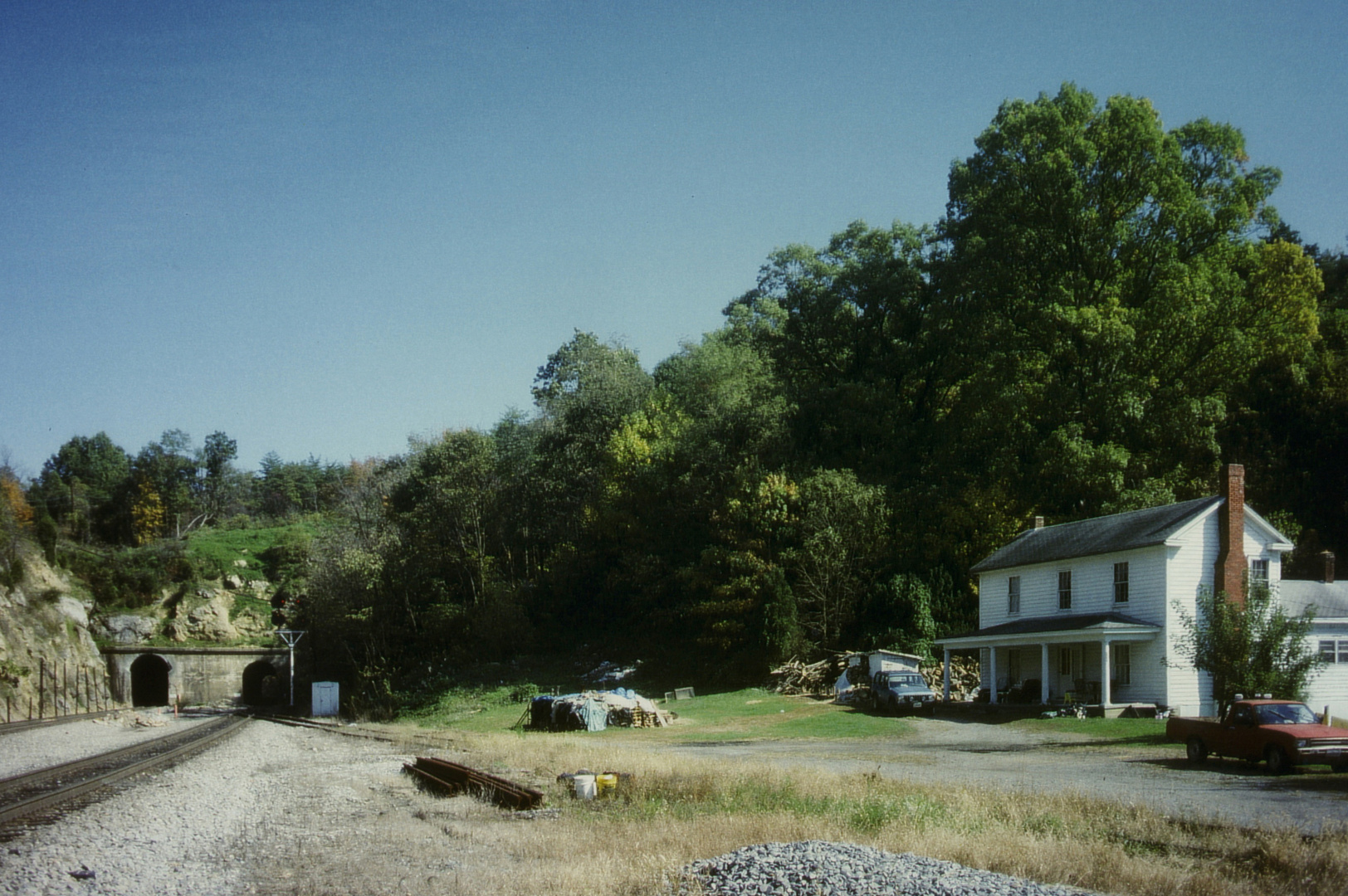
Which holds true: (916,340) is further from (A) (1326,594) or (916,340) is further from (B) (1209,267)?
(A) (1326,594)

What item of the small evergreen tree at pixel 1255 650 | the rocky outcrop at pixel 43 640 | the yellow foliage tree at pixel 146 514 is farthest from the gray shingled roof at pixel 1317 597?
the yellow foliage tree at pixel 146 514

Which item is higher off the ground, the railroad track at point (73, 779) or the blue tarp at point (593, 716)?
the railroad track at point (73, 779)

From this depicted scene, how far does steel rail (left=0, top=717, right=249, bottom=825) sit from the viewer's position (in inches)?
655

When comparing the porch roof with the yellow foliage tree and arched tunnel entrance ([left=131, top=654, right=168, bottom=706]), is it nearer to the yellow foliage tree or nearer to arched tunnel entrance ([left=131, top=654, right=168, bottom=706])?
arched tunnel entrance ([left=131, top=654, right=168, bottom=706])

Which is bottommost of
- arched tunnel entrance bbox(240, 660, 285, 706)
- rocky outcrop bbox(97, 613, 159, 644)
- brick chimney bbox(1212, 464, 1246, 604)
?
arched tunnel entrance bbox(240, 660, 285, 706)

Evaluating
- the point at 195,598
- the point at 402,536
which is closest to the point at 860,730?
the point at 402,536

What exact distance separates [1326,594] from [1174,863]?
2986 centimetres

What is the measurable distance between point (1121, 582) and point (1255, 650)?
32.6 ft

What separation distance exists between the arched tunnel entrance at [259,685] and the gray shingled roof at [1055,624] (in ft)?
208

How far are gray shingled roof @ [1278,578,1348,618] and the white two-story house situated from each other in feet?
0.20

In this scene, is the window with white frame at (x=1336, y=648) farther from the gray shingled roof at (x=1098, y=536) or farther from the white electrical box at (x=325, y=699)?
the white electrical box at (x=325, y=699)

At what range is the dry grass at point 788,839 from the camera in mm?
9828

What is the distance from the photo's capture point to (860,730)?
101 feet

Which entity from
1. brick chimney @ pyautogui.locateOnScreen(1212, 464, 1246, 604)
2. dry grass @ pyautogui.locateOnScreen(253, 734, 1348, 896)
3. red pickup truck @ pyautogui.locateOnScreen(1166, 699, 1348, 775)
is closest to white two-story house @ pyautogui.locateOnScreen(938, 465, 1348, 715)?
brick chimney @ pyautogui.locateOnScreen(1212, 464, 1246, 604)
